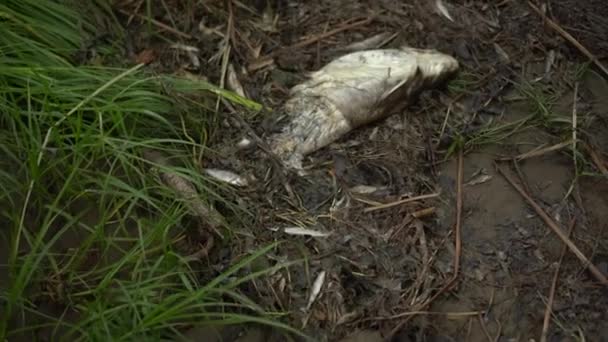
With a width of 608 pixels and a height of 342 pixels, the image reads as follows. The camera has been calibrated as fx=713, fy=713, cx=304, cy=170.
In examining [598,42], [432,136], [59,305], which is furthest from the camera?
[598,42]

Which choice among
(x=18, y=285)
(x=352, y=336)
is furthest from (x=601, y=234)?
(x=18, y=285)

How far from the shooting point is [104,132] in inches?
74.3

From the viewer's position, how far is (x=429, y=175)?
6.84ft

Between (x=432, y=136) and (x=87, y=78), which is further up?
(x=87, y=78)

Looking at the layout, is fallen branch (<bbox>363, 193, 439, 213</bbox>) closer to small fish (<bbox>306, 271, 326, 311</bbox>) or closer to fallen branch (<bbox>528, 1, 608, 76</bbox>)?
small fish (<bbox>306, 271, 326, 311</bbox>)

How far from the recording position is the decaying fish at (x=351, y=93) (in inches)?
81.3

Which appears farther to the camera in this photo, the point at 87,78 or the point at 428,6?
the point at 428,6

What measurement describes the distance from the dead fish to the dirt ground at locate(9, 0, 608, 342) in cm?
3

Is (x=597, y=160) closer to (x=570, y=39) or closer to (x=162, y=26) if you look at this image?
(x=570, y=39)

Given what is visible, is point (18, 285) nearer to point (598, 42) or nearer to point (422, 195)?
point (422, 195)

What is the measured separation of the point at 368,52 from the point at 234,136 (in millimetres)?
541

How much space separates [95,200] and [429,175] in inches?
37.0

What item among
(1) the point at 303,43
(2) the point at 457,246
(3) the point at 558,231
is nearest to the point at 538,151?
(3) the point at 558,231

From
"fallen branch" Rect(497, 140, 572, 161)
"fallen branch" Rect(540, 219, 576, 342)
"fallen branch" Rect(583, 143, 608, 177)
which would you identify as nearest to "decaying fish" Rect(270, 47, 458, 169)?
"fallen branch" Rect(497, 140, 572, 161)
